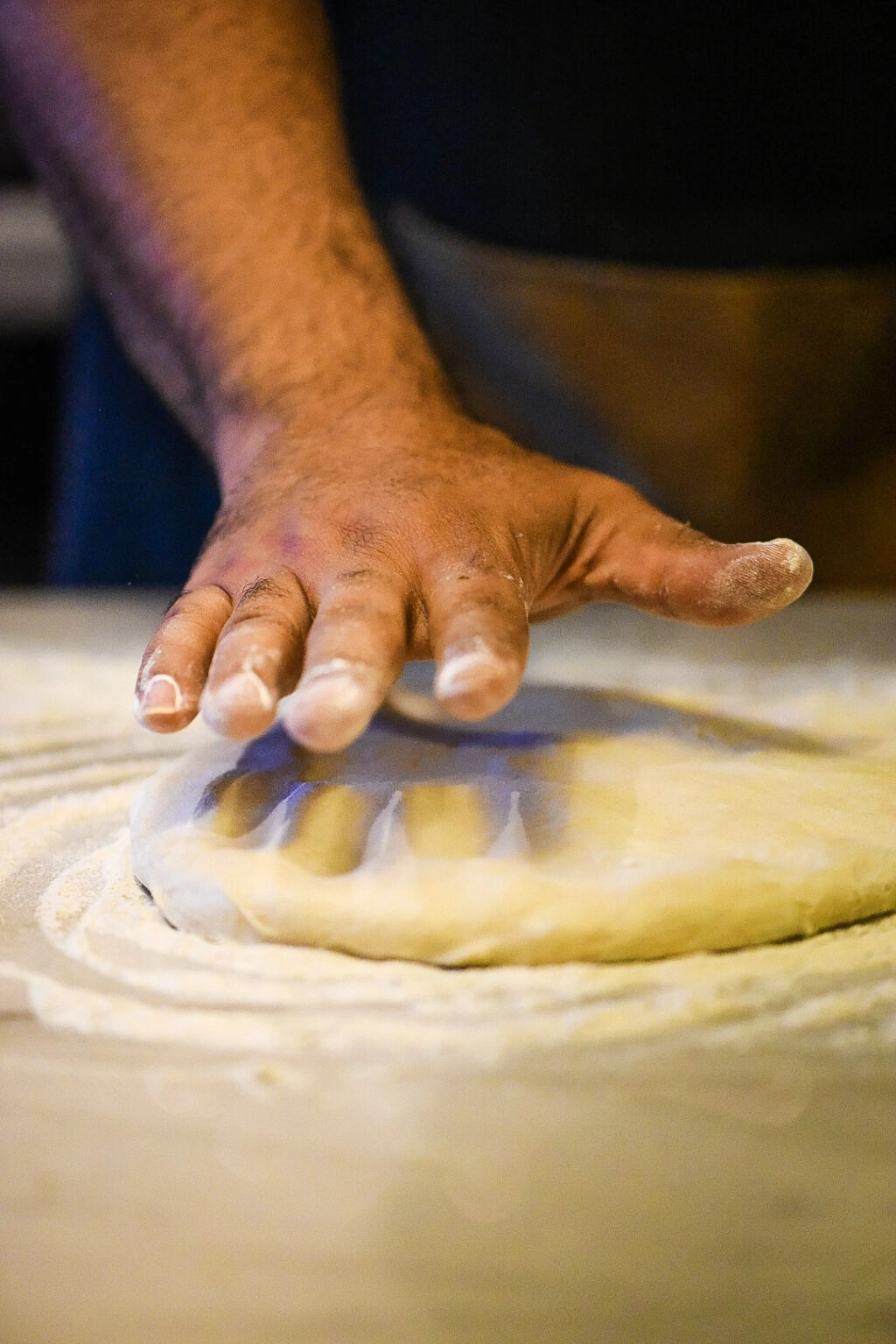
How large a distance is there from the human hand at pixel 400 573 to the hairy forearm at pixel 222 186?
15 cm

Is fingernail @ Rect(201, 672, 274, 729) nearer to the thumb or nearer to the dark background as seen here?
the thumb

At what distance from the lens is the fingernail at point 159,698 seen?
729 mm

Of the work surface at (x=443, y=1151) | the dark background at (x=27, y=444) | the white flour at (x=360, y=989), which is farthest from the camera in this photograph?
the dark background at (x=27, y=444)

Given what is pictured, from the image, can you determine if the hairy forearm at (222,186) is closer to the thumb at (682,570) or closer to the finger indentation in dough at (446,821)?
the thumb at (682,570)

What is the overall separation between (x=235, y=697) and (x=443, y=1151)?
289 mm

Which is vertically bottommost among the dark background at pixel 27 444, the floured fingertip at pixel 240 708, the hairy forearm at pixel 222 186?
the dark background at pixel 27 444

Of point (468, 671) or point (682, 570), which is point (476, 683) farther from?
point (682, 570)

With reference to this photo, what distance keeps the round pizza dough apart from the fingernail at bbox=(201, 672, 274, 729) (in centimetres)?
12

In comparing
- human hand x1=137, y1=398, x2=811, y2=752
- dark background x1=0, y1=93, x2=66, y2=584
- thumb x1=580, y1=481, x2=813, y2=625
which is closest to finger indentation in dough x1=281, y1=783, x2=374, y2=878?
human hand x1=137, y1=398, x2=811, y2=752

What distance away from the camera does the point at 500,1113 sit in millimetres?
581

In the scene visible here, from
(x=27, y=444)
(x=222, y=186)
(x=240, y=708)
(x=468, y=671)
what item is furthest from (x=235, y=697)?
(x=27, y=444)

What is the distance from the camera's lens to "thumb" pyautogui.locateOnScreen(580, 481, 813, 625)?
790 millimetres

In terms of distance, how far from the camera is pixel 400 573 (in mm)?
780

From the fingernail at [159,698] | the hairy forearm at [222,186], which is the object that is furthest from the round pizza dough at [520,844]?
the hairy forearm at [222,186]
